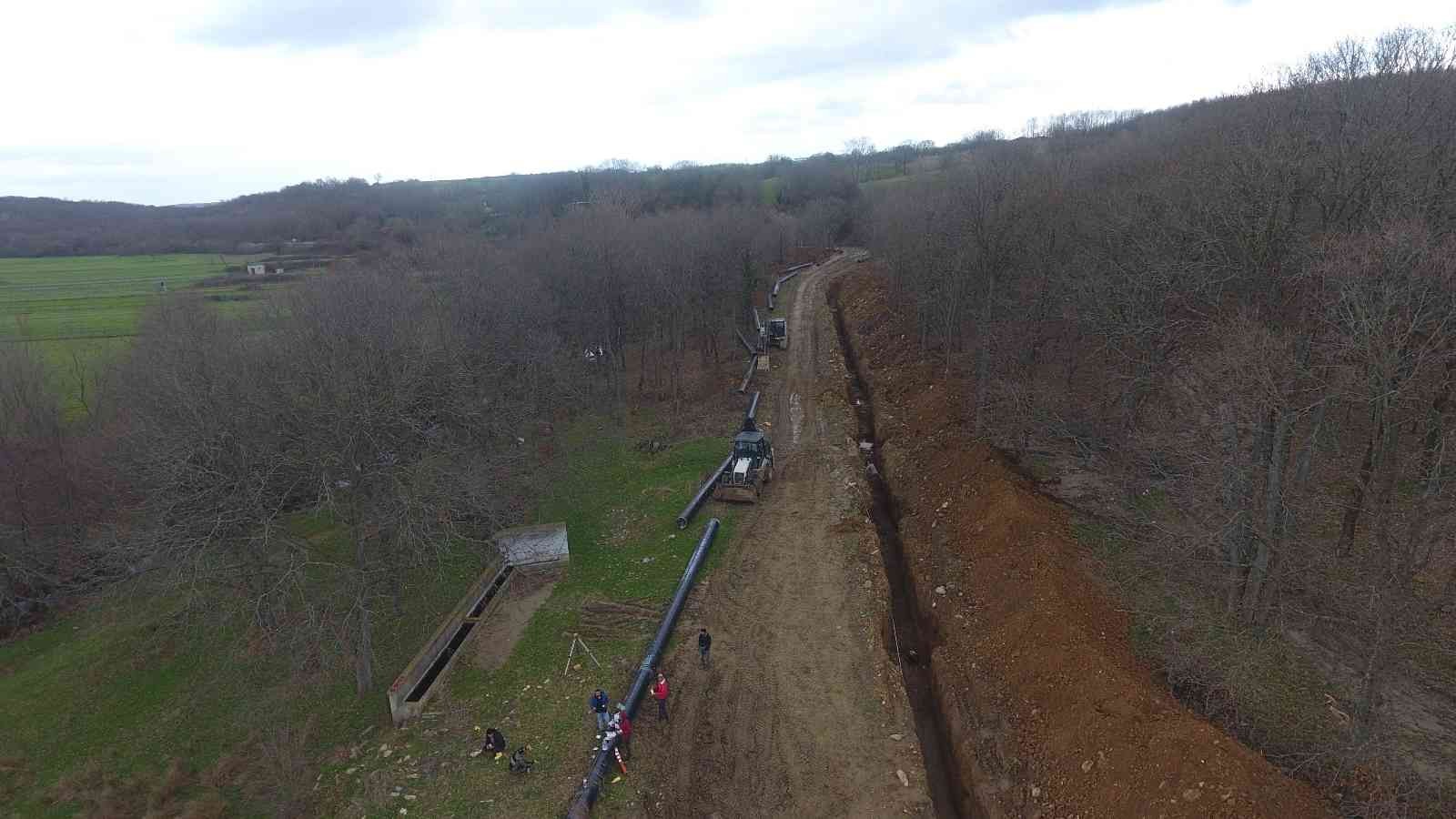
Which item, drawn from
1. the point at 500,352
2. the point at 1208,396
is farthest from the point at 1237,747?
the point at 500,352

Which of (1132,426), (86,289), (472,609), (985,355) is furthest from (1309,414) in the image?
(86,289)

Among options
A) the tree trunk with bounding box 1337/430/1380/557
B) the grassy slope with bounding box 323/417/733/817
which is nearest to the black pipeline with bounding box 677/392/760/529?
the grassy slope with bounding box 323/417/733/817

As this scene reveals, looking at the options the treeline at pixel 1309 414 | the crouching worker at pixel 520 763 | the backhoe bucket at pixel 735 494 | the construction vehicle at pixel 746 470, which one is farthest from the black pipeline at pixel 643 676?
the treeline at pixel 1309 414

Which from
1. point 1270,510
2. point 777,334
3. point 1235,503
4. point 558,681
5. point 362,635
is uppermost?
point 777,334

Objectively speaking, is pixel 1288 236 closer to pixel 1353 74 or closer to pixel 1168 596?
pixel 1353 74

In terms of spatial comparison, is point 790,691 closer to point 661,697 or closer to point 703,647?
point 703,647

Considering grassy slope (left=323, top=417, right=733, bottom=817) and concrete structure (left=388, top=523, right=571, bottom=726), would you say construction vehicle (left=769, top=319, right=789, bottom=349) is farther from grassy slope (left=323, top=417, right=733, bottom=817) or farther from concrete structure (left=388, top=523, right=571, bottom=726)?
concrete structure (left=388, top=523, right=571, bottom=726)

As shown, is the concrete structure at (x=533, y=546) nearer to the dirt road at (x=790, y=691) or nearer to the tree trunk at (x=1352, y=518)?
the dirt road at (x=790, y=691)
